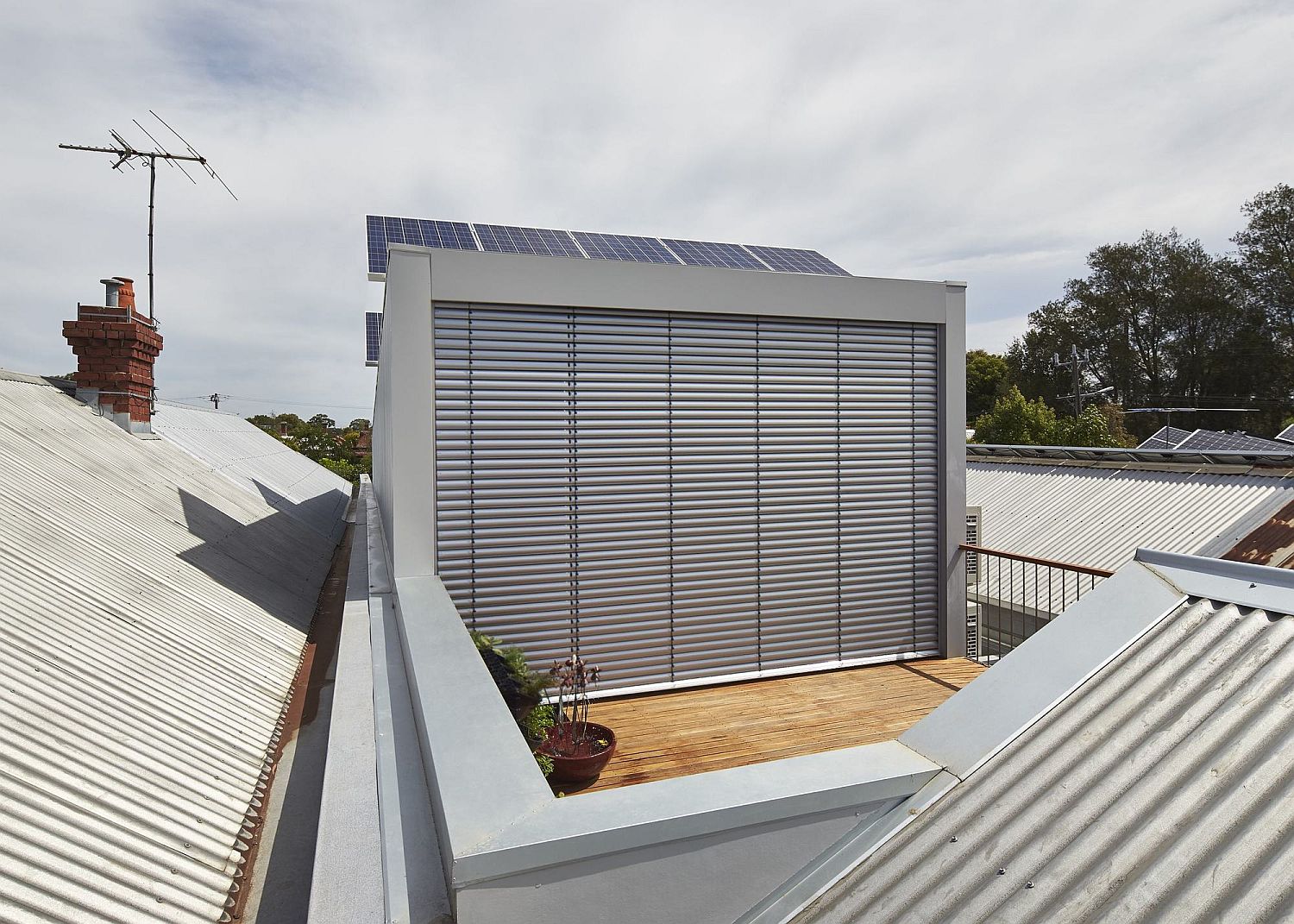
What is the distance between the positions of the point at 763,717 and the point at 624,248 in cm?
454

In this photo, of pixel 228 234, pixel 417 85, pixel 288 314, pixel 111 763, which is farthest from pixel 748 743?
pixel 288 314

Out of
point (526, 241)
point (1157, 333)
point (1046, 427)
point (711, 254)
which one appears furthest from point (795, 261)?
point (1157, 333)

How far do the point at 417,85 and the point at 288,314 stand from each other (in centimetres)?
1747

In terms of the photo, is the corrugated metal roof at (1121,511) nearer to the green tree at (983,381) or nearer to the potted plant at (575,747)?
the potted plant at (575,747)

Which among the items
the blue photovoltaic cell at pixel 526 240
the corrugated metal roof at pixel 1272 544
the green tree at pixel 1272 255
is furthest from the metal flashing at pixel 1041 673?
the green tree at pixel 1272 255

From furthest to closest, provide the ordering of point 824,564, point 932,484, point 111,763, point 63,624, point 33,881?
point 932,484 < point 824,564 < point 63,624 < point 111,763 < point 33,881

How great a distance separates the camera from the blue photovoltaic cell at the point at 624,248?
6609 millimetres

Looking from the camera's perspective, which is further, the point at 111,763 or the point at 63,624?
the point at 63,624

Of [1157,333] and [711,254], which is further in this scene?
[1157,333]

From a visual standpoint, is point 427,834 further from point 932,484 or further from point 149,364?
point 149,364

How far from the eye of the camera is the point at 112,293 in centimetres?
845

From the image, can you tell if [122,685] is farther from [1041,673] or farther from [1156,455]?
[1156,455]

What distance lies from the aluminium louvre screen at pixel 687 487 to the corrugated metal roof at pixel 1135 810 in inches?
139

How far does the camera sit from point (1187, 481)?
1242 centimetres
